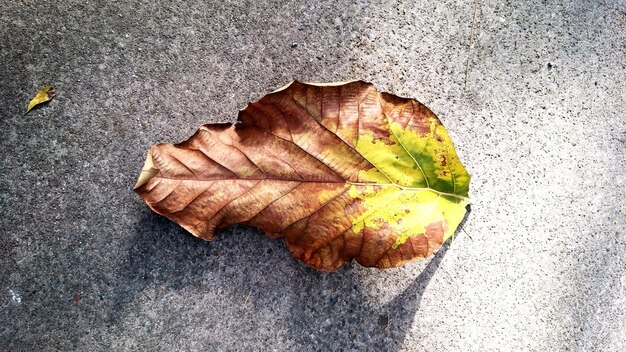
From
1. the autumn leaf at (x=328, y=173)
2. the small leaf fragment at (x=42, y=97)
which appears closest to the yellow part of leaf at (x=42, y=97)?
the small leaf fragment at (x=42, y=97)

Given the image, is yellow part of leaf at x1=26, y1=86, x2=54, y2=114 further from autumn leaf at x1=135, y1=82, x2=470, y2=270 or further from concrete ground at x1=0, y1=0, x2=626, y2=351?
autumn leaf at x1=135, y1=82, x2=470, y2=270

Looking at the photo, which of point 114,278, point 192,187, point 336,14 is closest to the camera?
point 192,187

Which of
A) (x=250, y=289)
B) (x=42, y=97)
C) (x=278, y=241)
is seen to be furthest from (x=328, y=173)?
(x=42, y=97)

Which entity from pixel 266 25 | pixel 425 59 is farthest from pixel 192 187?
pixel 425 59

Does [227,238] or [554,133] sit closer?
[227,238]

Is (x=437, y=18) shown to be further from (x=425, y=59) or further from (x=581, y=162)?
(x=581, y=162)

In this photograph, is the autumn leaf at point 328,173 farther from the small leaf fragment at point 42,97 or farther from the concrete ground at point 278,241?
the small leaf fragment at point 42,97
